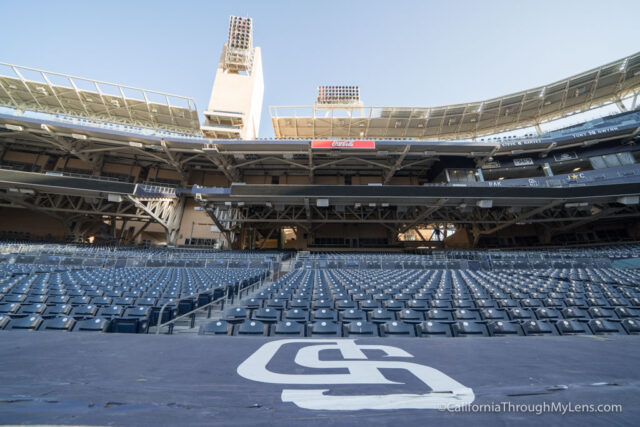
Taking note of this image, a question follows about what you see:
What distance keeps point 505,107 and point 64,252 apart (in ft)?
159

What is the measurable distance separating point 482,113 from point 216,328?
128ft

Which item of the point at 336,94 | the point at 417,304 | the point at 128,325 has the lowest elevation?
the point at 128,325

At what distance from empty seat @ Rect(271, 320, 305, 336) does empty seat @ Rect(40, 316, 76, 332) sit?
3859 millimetres

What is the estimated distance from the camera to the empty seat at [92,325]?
14.4ft

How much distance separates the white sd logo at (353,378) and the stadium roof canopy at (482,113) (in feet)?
111

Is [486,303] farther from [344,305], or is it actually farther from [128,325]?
[128,325]

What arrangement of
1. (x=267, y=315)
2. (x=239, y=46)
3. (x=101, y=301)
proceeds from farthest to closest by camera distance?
(x=239, y=46)
(x=101, y=301)
(x=267, y=315)

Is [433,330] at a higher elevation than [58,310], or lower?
lower

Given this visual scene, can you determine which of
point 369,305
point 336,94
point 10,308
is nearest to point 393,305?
point 369,305

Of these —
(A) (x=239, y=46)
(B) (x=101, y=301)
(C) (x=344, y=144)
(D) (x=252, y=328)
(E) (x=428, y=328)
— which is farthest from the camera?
(A) (x=239, y=46)

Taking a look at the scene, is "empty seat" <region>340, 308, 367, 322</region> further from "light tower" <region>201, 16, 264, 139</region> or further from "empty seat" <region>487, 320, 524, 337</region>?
"light tower" <region>201, 16, 264, 139</region>

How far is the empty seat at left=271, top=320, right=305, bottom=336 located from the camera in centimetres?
429

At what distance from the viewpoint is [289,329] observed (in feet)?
14.3

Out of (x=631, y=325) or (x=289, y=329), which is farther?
(x=631, y=325)
